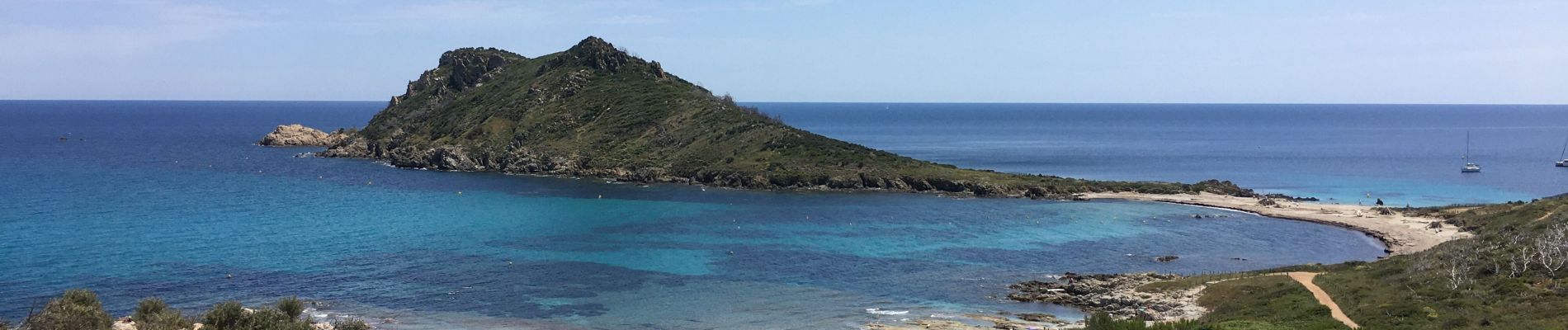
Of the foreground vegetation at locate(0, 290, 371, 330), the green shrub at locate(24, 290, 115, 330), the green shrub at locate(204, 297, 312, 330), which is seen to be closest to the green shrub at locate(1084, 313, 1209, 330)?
the foreground vegetation at locate(0, 290, 371, 330)

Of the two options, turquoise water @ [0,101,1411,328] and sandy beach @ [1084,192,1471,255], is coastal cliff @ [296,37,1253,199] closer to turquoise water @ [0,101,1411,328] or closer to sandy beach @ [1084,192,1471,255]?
sandy beach @ [1084,192,1471,255]

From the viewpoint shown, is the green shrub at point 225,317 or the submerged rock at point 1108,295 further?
the submerged rock at point 1108,295

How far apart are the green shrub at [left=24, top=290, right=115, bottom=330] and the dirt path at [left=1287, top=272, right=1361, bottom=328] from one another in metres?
47.6

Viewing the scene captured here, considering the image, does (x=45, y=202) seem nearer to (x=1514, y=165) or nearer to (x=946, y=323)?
(x=946, y=323)

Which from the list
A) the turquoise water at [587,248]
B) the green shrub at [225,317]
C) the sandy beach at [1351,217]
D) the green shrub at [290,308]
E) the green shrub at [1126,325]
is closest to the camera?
the green shrub at [1126,325]

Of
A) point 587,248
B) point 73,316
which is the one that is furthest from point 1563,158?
point 73,316

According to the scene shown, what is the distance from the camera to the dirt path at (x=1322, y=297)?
42275 mm

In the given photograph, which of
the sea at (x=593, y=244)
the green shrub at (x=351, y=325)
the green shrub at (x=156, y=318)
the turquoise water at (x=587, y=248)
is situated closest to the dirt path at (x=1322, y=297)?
the sea at (x=593, y=244)

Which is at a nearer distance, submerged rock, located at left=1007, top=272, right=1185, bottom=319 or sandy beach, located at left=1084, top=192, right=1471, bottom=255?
submerged rock, located at left=1007, top=272, right=1185, bottom=319

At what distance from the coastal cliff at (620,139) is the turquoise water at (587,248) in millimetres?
7775

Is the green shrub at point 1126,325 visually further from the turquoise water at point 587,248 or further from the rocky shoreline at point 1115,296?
the turquoise water at point 587,248

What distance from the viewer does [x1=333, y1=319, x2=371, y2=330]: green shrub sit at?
43156 mm

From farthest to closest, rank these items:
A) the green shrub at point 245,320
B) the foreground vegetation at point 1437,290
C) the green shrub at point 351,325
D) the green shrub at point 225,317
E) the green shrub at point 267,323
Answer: the green shrub at point 351,325
the green shrub at point 225,317
the green shrub at point 245,320
the green shrub at point 267,323
the foreground vegetation at point 1437,290

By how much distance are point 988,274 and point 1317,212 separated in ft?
159
